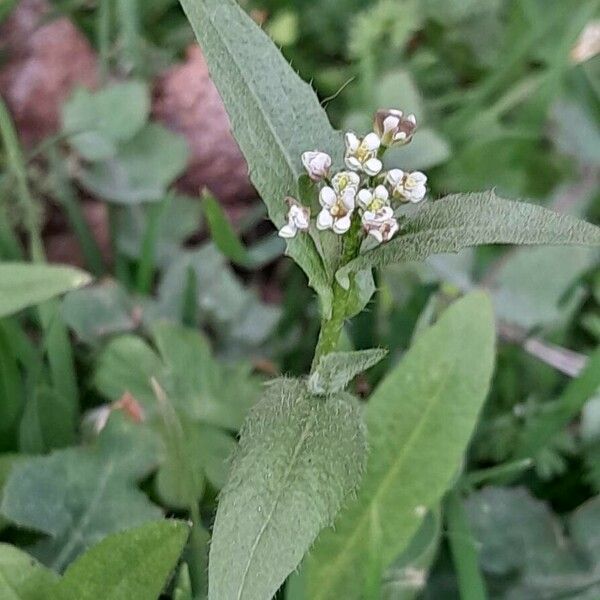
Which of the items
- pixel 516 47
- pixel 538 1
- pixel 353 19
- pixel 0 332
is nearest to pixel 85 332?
pixel 0 332

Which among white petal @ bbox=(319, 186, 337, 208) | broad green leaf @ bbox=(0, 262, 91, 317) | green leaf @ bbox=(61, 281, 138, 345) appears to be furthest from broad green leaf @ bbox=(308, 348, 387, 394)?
green leaf @ bbox=(61, 281, 138, 345)

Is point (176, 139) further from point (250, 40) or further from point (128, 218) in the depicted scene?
point (250, 40)

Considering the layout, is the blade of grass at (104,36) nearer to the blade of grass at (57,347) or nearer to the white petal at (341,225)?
the blade of grass at (57,347)

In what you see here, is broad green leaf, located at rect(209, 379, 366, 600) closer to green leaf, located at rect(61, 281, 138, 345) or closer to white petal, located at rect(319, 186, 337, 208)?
white petal, located at rect(319, 186, 337, 208)

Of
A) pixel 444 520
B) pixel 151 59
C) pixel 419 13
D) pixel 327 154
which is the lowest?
pixel 444 520

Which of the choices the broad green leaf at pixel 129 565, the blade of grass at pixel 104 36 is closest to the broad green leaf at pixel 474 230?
the broad green leaf at pixel 129 565

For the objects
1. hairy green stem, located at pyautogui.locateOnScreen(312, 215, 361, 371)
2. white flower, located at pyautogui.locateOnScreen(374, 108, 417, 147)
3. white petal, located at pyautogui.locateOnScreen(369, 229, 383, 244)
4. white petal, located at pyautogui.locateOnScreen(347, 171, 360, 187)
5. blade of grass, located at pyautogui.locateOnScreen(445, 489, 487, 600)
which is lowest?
blade of grass, located at pyautogui.locateOnScreen(445, 489, 487, 600)

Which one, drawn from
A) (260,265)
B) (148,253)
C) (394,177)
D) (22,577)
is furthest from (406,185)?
(260,265)

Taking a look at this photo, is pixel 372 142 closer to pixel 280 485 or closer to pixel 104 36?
pixel 280 485
